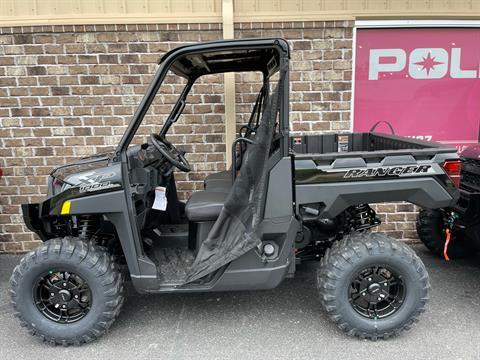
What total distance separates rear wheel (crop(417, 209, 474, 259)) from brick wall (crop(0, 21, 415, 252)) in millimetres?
1368

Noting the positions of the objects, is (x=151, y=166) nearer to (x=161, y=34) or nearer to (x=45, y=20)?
(x=161, y=34)

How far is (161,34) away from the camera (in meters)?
4.40

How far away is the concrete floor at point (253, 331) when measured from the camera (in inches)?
111

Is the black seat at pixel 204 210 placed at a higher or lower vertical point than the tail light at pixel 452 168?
lower

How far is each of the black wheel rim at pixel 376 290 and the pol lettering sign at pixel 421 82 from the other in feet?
7.62

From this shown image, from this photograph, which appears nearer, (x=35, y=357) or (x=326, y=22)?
(x=35, y=357)

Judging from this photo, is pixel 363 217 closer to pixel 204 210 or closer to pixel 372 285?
pixel 372 285

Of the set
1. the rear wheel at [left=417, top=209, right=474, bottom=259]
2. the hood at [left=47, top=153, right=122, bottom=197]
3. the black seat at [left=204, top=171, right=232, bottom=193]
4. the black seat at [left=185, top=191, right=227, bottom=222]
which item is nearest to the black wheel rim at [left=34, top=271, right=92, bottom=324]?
the hood at [left=47, top=153, right=122, bottom=197]

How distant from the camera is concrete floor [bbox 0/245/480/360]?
2.82m

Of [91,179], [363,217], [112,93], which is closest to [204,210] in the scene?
[91,179]

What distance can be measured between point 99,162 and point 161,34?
200cm

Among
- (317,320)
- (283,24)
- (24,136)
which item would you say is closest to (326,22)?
(283,24)

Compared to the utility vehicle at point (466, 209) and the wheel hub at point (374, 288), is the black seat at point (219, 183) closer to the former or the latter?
the wheel hub at point (374, 288)

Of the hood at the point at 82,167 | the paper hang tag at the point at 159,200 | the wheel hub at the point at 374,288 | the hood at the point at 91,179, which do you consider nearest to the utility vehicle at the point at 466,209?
the wheel hub at the point at 374,288
